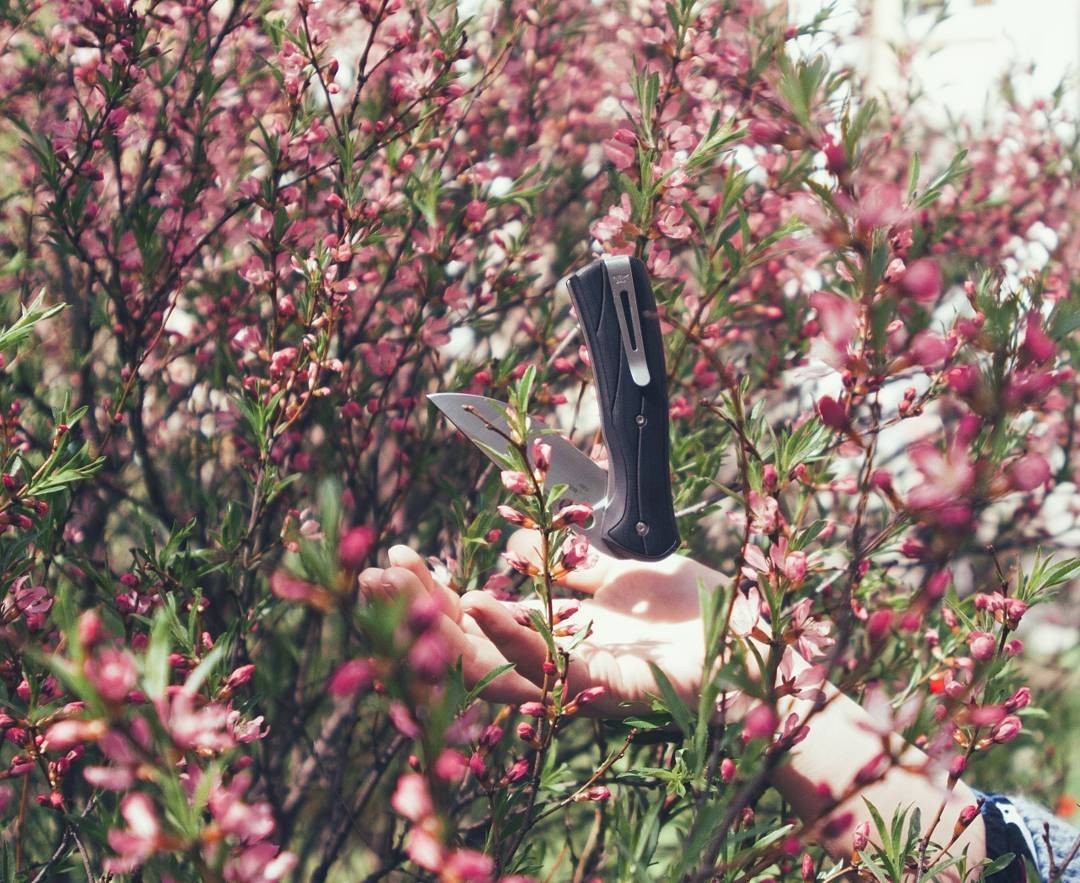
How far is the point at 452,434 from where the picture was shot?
2.43 meters

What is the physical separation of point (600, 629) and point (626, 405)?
408 millimetres

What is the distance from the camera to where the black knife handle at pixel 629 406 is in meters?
1.45

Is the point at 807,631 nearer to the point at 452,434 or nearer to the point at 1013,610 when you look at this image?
the point at 1013,610

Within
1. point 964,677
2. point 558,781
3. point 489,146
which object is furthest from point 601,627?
point 489,146

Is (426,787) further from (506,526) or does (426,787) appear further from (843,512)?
(843,512)

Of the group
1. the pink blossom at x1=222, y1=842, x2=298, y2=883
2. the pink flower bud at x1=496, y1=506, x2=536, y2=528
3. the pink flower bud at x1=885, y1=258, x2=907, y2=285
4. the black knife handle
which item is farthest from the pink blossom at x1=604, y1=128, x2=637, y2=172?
the pink blossom at x1=222, y1=842, x2=298, y2=883

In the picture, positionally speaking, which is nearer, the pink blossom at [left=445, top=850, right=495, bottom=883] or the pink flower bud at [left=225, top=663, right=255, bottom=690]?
the pink blossom at [left=445, top=850, right=495, bottom=883]

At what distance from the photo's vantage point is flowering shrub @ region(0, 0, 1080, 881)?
884mm

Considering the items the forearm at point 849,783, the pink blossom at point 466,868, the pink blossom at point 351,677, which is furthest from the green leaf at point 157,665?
the forearm at point 849,783

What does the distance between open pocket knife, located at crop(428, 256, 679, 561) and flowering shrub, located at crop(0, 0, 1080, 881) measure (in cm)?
13

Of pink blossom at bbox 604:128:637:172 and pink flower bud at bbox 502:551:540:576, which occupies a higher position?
pink blossom at bbox 604:128:637:172

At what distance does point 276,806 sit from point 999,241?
278cm

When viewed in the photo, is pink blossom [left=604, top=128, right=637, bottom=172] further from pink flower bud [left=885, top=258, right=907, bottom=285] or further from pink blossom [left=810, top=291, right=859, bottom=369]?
pink blossom [left=810, top=291, right=859, bottom=369]

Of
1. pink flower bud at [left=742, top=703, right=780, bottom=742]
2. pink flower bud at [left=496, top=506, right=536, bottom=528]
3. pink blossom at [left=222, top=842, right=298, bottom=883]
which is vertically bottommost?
pink blossom at [left=222, top=842, right=298, bottom=883]
